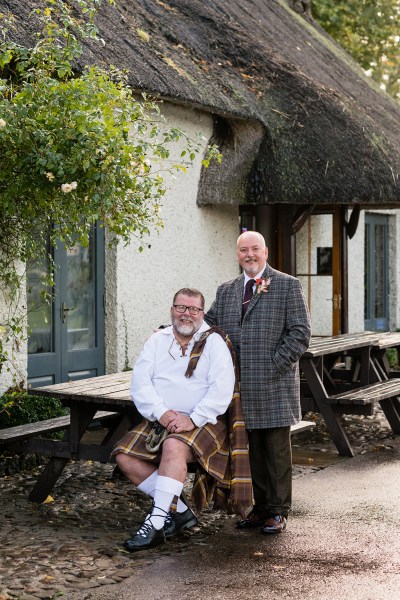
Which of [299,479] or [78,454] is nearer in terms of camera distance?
[78,454]

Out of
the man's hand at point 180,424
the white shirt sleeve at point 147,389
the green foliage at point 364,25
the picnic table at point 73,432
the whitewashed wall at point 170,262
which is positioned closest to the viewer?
the man's hand at point 180,424

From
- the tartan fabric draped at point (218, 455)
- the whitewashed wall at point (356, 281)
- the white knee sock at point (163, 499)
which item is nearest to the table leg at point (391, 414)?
the tartan fabric draped at point (218, 455)

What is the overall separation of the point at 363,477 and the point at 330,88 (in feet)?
21.9

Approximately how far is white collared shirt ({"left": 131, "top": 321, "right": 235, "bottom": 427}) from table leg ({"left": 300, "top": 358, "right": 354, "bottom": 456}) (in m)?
2.64

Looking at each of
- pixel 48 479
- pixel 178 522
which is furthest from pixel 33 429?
pixel 178 522

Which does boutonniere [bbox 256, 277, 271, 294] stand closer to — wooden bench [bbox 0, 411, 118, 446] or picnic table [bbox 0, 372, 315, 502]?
picnic table [bbox 0, 372, 315, 502]

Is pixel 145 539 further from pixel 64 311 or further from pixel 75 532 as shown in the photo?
pixel 64 311

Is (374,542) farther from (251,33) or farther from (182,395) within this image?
(251,33)

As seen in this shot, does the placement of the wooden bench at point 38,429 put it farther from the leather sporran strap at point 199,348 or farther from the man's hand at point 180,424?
the man's hand at point 180,424

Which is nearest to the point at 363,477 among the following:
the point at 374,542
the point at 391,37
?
the point at 374,542

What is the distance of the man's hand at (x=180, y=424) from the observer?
5.68 metres

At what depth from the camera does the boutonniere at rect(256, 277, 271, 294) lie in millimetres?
6070

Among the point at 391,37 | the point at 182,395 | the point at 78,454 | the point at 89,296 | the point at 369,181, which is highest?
the point at 391,37

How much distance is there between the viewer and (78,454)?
6.51 m
